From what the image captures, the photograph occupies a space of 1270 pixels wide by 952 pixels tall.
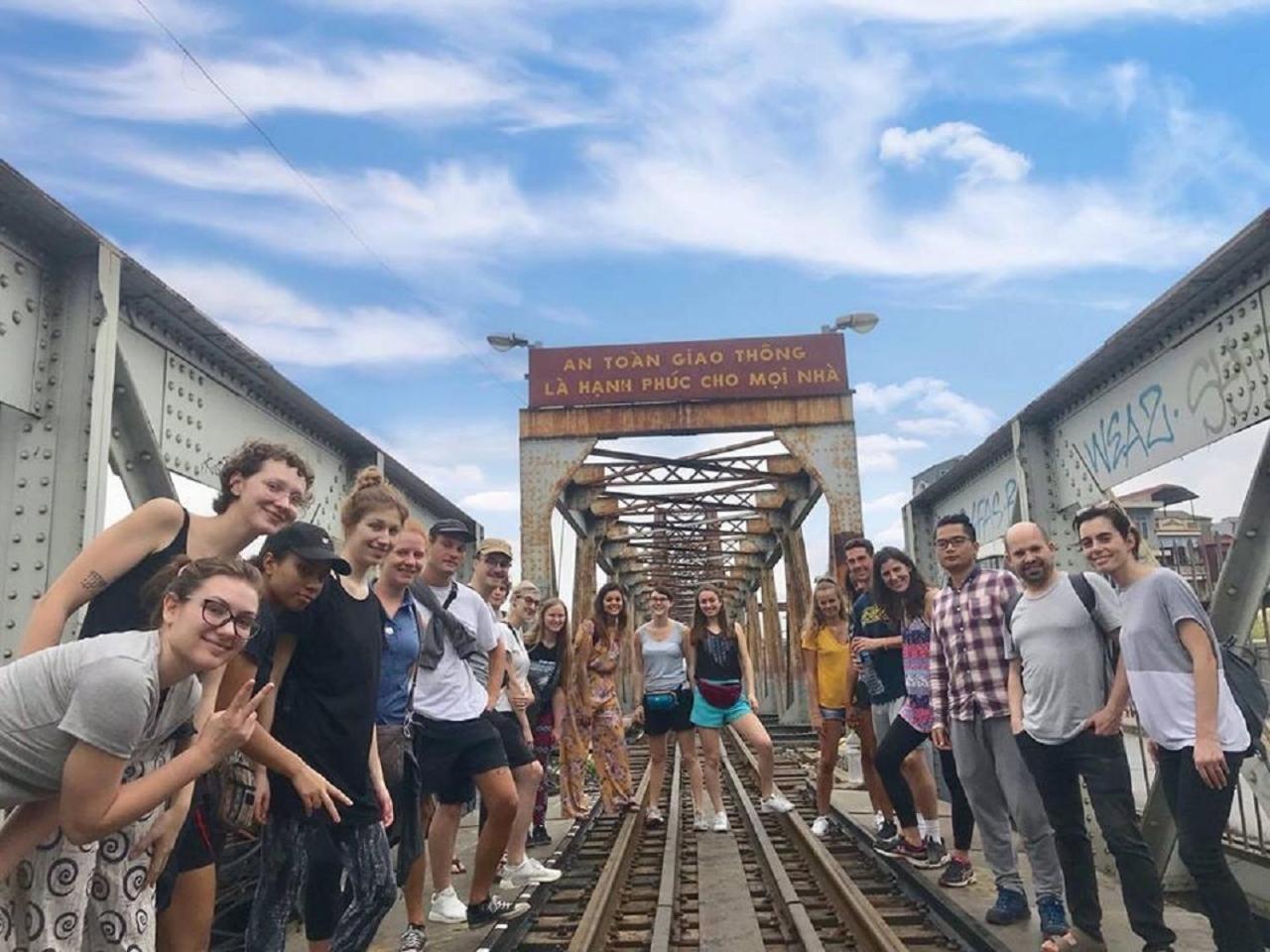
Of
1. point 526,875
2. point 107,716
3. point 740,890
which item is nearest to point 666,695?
point 740,890

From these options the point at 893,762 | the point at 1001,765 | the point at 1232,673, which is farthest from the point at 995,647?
the point at 893,762

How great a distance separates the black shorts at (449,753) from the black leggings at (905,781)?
8.04 ft

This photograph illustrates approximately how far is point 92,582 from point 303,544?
1.84 feet

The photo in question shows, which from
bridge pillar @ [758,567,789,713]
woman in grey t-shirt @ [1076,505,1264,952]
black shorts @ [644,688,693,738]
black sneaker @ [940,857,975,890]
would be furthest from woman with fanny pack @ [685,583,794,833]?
bridge pillar @ [758,567,789,713]

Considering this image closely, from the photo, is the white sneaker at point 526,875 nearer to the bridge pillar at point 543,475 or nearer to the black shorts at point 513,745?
the black shorts at point 513,745

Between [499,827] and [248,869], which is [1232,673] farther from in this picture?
[248,869]

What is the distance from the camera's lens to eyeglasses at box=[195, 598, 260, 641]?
6.90ft

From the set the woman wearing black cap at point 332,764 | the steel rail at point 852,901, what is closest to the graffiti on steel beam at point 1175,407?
the steel rail at point 852,901

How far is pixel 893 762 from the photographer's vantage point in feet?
18.0

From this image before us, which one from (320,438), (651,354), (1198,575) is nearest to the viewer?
(320,438)

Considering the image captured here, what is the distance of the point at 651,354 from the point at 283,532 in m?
9.46

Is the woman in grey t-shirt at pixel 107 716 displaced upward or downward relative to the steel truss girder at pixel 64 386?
downward

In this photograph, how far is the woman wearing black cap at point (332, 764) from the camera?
2.95 meters

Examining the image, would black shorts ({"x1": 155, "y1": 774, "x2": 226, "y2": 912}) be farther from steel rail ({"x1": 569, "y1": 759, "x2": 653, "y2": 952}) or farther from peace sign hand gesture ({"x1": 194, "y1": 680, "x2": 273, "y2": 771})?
steel rail ({"x1": 569, "y1": 759, "x2": 653, "y2": 952})
